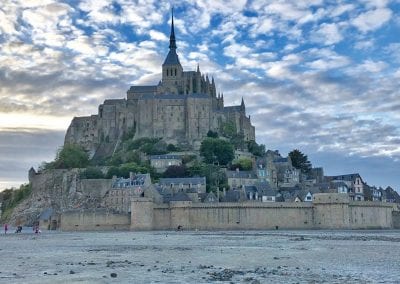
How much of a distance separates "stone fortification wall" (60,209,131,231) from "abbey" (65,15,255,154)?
93.2ft

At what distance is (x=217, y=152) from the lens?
78.9 meters

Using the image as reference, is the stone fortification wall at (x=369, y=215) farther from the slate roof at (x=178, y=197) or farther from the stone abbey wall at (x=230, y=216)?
the slate roof at (x=178, y=197)

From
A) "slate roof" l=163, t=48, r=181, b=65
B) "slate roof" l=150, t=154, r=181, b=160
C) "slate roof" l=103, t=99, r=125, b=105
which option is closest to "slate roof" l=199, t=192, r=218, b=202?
"slate roof" l=150, t=154, r=181, b=160

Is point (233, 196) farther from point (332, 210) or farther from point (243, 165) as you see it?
point (243, 165)

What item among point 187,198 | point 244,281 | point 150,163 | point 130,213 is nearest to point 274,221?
point 187,198

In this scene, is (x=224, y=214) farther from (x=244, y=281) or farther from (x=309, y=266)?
(x=244, y=281)

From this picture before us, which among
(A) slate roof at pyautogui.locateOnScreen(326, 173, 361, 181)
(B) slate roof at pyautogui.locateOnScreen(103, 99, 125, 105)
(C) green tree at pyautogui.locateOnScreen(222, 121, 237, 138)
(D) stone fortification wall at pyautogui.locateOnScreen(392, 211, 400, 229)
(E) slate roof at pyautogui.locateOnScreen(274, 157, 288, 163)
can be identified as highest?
(B) slate roof at pyautogui.locateOnScreen(103, 99, 125, 105)

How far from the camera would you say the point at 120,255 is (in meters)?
28.0

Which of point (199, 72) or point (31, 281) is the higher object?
point (199, 72)

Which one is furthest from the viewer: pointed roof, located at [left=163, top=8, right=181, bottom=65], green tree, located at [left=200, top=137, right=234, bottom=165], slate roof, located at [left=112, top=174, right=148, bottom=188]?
pointed roof, located at [left=163, top=8, right=181, bottom=65]

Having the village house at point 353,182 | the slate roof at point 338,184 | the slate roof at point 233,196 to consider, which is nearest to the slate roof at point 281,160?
the village house at point 353,182

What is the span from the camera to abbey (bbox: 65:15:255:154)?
87.1 m

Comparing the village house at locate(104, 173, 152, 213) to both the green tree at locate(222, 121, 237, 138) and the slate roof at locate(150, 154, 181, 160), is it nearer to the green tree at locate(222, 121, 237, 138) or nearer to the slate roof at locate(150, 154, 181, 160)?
the slate roof at locate(150, 154, 181, 160)

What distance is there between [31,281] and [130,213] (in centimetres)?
3921
